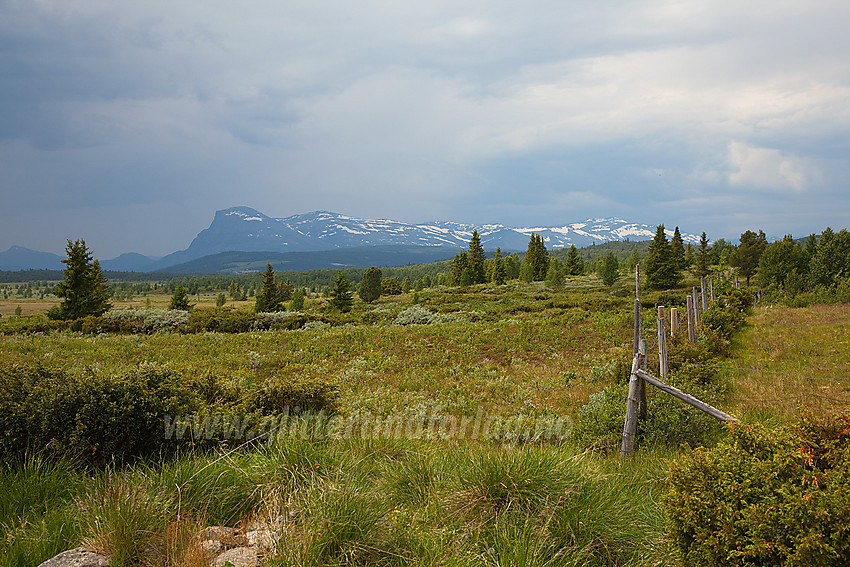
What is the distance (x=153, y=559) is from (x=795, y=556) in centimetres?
370

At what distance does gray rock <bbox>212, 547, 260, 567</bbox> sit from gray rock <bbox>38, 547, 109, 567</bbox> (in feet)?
2.18

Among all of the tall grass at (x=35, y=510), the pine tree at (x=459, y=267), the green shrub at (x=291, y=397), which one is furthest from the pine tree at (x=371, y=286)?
the tall grass at (x=35, y=510)

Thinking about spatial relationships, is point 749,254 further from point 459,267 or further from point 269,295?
point 269,295

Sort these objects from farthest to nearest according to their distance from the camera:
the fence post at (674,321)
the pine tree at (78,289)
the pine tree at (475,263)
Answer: the pine tree at (475,263) → the pine tree at (78,289) → the fence post at (674,321)

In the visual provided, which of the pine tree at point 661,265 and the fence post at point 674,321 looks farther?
the pine tree at point 661,265

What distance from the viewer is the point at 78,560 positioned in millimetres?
2955

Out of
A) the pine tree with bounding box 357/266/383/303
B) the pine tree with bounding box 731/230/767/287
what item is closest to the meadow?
the pine tree with bounding box 357/266/383/303

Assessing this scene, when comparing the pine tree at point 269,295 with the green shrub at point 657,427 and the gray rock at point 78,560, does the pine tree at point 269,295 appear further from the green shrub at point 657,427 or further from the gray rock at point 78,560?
the gray rock at point 78,560

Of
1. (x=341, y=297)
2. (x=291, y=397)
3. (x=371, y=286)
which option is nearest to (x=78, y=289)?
(x=341, y=297)

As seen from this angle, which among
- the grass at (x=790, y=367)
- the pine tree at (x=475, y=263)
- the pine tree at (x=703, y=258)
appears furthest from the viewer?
the pine tree at (x=475, y=263)

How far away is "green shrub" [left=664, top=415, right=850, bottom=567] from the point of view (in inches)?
98.3

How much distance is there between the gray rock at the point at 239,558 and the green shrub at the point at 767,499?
2669 millimetres

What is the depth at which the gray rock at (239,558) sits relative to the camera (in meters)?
3.06

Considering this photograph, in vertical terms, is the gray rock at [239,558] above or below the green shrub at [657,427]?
above
